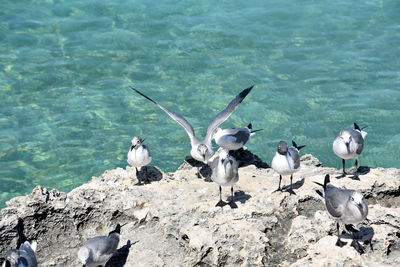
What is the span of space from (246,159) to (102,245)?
3.46m

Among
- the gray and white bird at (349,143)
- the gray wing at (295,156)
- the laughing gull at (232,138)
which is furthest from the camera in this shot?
the laughing gull at (232,138)

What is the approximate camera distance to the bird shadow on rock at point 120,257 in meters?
6.60

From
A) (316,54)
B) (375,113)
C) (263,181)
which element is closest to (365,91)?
(375,113)

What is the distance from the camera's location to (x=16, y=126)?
12000 mm

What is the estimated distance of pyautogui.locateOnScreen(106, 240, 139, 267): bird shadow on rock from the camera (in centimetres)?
660

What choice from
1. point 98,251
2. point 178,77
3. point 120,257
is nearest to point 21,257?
point 98,251

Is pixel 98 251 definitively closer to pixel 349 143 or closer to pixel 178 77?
pixel 349 143

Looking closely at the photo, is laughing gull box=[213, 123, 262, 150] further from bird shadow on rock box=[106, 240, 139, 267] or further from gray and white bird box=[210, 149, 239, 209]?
bird shadow on rock box=[106, 240, 139, 267]

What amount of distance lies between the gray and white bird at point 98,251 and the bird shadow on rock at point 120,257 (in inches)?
7.1

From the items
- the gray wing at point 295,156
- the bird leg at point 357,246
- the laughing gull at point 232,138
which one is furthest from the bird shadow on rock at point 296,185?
the laughing gull at point 232,138

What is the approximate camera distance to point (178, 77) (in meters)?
13.8

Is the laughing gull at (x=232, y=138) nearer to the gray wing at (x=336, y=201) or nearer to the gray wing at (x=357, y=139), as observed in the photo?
the gray wing at (x=357, y=139)

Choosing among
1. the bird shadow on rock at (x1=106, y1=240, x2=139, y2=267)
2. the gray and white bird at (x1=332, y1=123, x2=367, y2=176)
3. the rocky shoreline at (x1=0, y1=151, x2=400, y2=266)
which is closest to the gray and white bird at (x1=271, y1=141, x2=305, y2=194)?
the rocky shoreline at (x1=0, y1=151, x2=400, y2=266)

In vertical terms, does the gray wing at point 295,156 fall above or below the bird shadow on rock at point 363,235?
above
